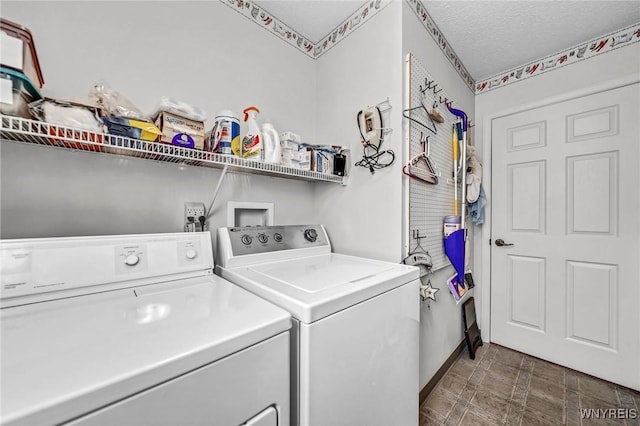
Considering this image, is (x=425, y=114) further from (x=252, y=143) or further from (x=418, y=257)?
(x=252, y=143)

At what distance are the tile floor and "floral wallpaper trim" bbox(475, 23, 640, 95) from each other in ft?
8.46

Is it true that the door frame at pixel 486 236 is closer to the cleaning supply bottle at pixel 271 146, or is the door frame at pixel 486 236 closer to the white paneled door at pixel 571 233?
the white paneled door at pixel 571 233

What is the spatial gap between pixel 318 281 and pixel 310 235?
2.13ft

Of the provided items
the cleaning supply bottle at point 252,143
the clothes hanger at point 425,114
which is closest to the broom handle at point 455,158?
the clothes hanger at point 425,114

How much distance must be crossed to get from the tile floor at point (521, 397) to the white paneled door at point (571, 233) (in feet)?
0.61

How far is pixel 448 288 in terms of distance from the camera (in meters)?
2.01

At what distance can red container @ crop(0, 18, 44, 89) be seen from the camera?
0.70 metres

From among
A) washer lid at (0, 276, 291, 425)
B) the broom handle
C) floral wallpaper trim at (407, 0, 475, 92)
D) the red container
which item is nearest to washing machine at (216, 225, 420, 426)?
washer lid at (0, 276, 291, 425)

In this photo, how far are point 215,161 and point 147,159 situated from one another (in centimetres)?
38

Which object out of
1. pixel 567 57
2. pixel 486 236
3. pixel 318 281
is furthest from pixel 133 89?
pixel 567 57

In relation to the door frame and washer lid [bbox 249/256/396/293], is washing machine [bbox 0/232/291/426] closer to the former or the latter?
washer lid [bbox 249/256/396/293]

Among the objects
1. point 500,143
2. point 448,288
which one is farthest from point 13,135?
point 500,143

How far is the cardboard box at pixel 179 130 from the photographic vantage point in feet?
3.31

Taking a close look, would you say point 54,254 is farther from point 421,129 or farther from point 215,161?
point 421,129
